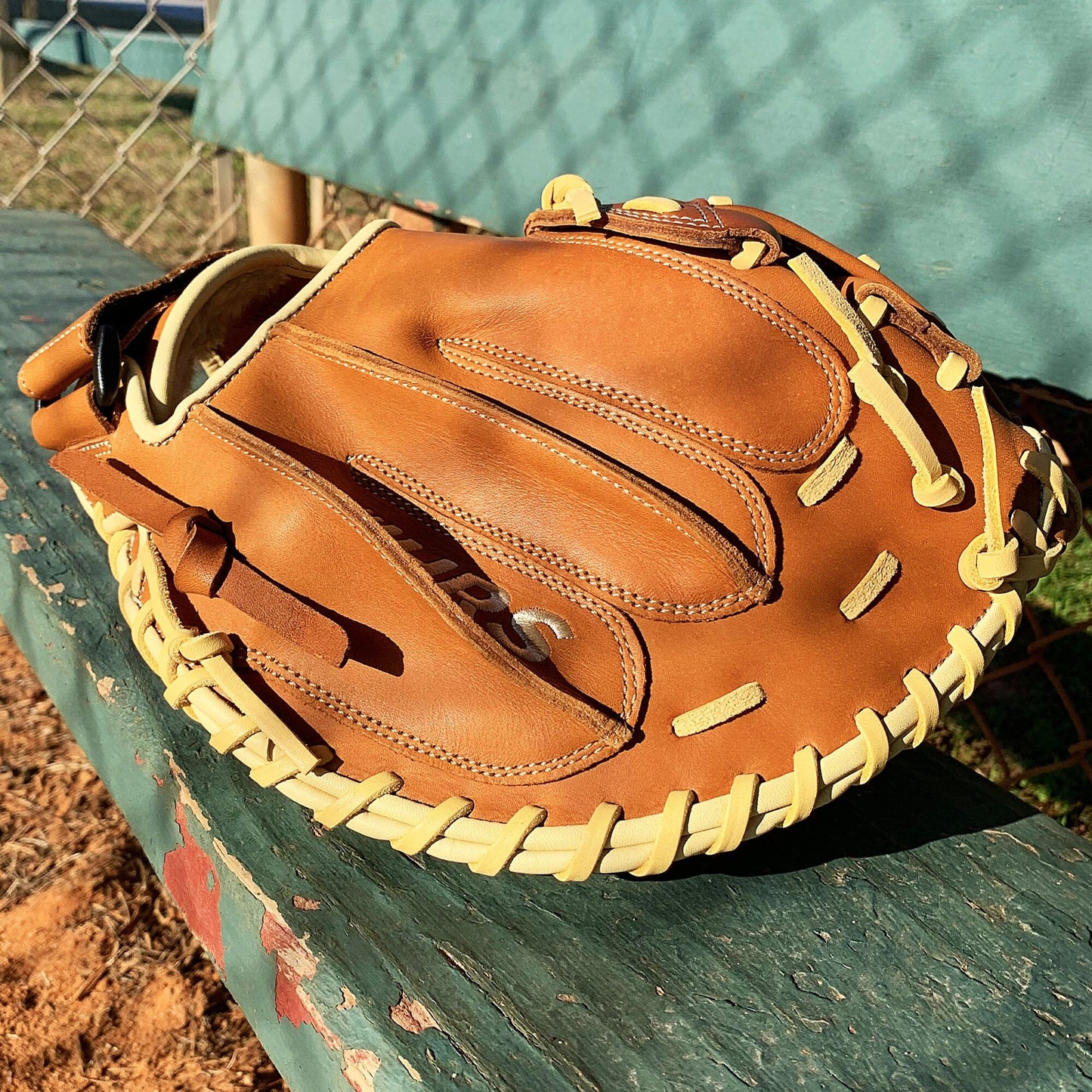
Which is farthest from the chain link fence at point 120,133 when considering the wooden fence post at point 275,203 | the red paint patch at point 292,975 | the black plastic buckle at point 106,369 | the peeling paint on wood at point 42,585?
the red paint patch at point 292,975

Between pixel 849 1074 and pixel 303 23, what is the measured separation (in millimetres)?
2254

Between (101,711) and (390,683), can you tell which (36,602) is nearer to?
(101,711)

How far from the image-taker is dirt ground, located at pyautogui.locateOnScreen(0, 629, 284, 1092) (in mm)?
1002

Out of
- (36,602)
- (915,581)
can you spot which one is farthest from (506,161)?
(915,581)

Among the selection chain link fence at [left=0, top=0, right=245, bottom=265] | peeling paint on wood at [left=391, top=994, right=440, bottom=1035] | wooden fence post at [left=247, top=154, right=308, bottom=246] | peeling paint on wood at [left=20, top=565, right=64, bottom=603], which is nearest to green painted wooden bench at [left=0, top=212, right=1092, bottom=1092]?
peeling paint on wood at [left=391, top=994, right=440, bottom=1035]

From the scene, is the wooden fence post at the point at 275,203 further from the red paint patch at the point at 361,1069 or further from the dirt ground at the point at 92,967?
the red paint patch at the point at 361,1069

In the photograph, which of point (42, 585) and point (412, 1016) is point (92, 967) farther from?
point (412, 1016)

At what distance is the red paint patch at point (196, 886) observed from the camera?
0.82 meters

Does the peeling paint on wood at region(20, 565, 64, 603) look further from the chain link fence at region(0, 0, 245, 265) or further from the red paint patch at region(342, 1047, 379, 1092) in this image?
the chain link fence at region(0, 0, 245, 265)

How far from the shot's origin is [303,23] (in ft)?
6.73

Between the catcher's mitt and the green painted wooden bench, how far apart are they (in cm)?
9

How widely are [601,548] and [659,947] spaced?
0.33 m

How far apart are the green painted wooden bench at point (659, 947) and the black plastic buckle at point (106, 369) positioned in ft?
1.02

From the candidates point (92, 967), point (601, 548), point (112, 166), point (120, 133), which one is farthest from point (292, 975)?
point (120, 133)
